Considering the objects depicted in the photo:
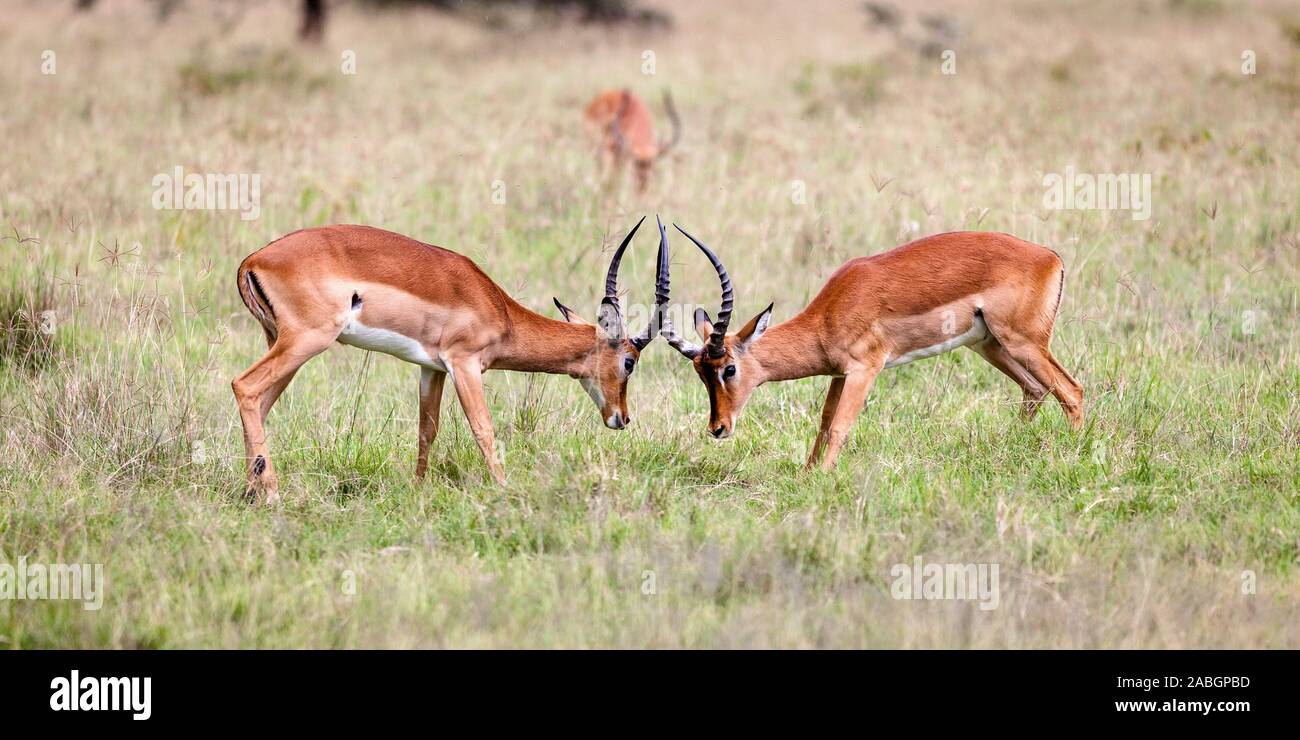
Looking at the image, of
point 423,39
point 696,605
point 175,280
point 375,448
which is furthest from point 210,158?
point 423,39

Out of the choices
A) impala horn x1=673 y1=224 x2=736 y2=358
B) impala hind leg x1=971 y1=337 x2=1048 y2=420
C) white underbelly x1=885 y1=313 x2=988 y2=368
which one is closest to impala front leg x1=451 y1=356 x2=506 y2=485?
impala horn x1=673 y1=224 x2=736 y2=358

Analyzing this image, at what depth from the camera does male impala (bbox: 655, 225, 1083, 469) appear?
20.8 feet

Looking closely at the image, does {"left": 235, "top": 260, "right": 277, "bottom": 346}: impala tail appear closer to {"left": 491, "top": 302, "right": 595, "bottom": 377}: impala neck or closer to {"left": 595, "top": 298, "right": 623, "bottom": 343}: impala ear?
{"left": 491, "top": 302, "right": 595, "bottom": 377}: impala neck

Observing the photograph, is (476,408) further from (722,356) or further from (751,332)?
(751,332)

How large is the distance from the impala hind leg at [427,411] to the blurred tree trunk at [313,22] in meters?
13.3

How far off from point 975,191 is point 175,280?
548cm

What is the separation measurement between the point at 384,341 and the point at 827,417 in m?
2.11

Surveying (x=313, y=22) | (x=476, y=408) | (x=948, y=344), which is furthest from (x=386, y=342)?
(x=313, y=22)

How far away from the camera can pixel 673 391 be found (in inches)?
287

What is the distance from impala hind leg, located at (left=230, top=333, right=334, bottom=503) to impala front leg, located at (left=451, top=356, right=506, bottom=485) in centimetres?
60

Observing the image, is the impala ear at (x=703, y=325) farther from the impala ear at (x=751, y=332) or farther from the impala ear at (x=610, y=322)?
the impala ear at (x=610, y=322)

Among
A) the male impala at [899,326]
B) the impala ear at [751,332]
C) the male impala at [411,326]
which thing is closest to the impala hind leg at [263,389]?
the male impala at [411,326]

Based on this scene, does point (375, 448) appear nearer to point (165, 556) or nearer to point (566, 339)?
point (566, 339)

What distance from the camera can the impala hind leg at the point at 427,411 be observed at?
6.14m
